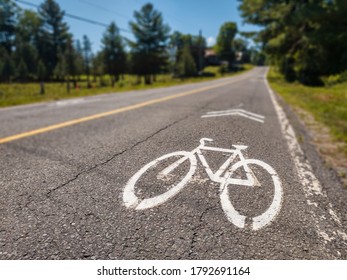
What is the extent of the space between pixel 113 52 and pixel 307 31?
44016 mm

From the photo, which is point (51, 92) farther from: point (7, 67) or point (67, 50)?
point (7, 67)

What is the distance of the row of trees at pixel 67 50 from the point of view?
44750mm

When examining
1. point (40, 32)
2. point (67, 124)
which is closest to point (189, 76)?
point (40, 32)

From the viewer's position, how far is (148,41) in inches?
1766

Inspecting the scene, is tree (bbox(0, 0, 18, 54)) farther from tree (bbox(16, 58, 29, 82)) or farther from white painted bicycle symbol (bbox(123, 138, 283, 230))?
white painted bicycle symbol (bbox(123, 138, 283, 230))

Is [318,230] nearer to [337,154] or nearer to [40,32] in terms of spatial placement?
[337,154]

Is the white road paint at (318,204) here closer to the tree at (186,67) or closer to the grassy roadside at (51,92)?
the grassy roadside at (51,92)

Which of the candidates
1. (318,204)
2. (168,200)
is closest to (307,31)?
(318,204)

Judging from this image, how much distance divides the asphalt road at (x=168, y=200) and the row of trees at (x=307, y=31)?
1933cm

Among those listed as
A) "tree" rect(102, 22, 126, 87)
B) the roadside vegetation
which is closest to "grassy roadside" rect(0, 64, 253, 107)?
the roadside vegetation

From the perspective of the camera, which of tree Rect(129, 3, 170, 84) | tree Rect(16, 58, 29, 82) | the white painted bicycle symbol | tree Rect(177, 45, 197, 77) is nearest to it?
the white painted bicycle symbol

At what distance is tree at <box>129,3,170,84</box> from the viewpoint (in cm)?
4400

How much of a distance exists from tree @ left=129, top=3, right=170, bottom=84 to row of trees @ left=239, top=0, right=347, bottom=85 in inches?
723
